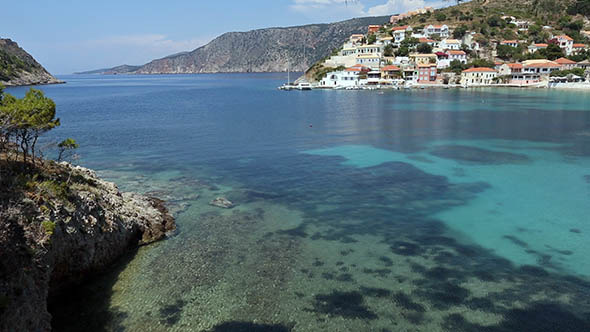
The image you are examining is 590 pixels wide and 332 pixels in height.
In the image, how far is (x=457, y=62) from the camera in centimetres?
13662

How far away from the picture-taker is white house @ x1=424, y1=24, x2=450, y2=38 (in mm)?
161750

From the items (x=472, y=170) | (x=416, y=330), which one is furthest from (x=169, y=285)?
(x=472, y=170)

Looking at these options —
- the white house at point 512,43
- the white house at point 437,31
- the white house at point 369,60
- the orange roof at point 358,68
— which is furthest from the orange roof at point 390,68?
the white house at point 512,43

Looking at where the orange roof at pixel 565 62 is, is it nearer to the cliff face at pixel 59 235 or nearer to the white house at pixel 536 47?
the white house at pixel 536 47

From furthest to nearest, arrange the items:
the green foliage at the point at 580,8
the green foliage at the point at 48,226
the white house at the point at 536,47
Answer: the green foliage at the point at 580,8
the white house at the point at 536,47
the green foliage at the point at 48,226

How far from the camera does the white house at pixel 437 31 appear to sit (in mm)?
161750

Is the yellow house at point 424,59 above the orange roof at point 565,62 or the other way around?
above

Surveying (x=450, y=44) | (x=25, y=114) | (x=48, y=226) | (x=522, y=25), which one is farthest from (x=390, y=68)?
(x=48, y=226)

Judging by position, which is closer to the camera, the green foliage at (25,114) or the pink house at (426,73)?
the green foliage at (25,114)

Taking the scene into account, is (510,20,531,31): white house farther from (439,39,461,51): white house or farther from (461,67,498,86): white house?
(461,67,498,86): white house

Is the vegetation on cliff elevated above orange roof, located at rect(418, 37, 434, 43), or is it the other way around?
orange roof, located at rect(418, 37, 434, 43)

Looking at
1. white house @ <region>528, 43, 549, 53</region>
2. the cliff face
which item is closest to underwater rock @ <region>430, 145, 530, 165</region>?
the cliff face

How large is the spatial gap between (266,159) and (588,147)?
35.2 m

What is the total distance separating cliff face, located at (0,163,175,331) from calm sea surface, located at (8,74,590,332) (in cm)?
104
